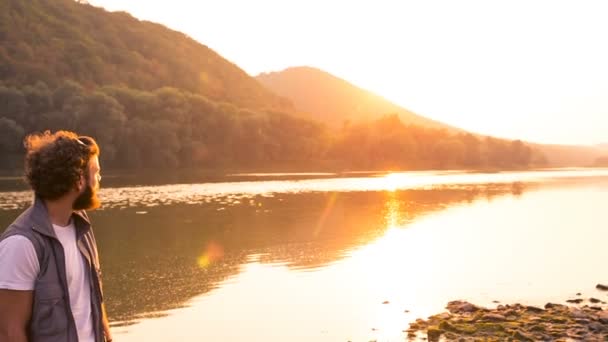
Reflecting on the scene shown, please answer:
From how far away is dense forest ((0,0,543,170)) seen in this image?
112000mm

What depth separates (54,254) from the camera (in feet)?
17.0

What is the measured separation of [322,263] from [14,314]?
24.1 metres

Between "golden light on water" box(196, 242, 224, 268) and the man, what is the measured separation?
75.2ft

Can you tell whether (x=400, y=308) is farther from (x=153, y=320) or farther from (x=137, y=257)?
(x=137, y=257)

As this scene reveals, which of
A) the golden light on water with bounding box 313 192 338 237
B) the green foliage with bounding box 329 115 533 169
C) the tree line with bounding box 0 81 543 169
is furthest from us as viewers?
the green foliage with bounding box 329 115 533 169

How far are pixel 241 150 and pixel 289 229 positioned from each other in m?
110

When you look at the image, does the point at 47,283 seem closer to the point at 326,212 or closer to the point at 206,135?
the point at 326,212

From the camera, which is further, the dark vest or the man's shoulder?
the dark vest

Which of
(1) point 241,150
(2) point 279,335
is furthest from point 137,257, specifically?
(1) point 241,150

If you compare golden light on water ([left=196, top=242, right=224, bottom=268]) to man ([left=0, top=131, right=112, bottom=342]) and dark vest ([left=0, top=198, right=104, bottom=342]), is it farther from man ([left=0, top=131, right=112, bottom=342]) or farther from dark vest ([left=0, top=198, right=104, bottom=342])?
dark vest ([left=0, top=198, right=104, bottom=342])

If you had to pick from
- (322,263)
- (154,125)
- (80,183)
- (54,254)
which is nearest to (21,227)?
(54,254)

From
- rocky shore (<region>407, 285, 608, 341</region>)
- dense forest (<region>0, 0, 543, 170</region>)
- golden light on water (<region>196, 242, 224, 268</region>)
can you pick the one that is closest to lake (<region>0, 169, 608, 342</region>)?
golden light on water (<region>196, 242, 224, 268</region>)

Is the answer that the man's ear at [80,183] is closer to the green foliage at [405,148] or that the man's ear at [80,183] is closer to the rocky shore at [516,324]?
the rocky shore at [516,324]

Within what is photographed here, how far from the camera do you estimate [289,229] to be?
41000 millimetres
